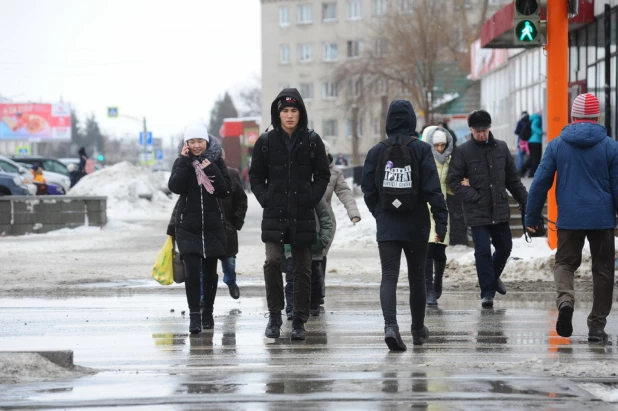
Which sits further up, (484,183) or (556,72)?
(556,72)

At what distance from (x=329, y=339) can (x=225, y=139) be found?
79.2m

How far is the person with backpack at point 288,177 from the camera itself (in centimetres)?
895

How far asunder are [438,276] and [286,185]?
11.3 feet

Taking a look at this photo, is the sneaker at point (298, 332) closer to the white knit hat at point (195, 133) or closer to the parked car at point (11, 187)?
the white knit hat at point (195, 133)

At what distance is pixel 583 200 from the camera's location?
8.53 meters

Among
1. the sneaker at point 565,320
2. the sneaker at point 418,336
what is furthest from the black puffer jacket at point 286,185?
the sneaker at point 565,320

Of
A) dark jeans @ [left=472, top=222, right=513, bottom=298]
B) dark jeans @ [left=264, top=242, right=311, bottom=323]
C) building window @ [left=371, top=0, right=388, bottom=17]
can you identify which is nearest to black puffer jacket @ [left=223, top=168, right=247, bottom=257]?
dark jeans @ [left=264, top=242, right=311, bottom=323]

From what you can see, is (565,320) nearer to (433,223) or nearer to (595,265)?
(595,265)

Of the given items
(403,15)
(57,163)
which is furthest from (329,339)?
(403,15)

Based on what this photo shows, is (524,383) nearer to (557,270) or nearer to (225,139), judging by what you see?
(557,270)

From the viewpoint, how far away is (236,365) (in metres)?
7.78

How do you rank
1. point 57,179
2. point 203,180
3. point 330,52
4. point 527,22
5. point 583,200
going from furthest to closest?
point 330,52 → point 57,179 → point 527,22 → point 203,180 → point 583,200

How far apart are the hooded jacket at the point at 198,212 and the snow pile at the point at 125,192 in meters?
24.7

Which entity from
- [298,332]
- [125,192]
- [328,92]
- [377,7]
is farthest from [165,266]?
[328,92]
